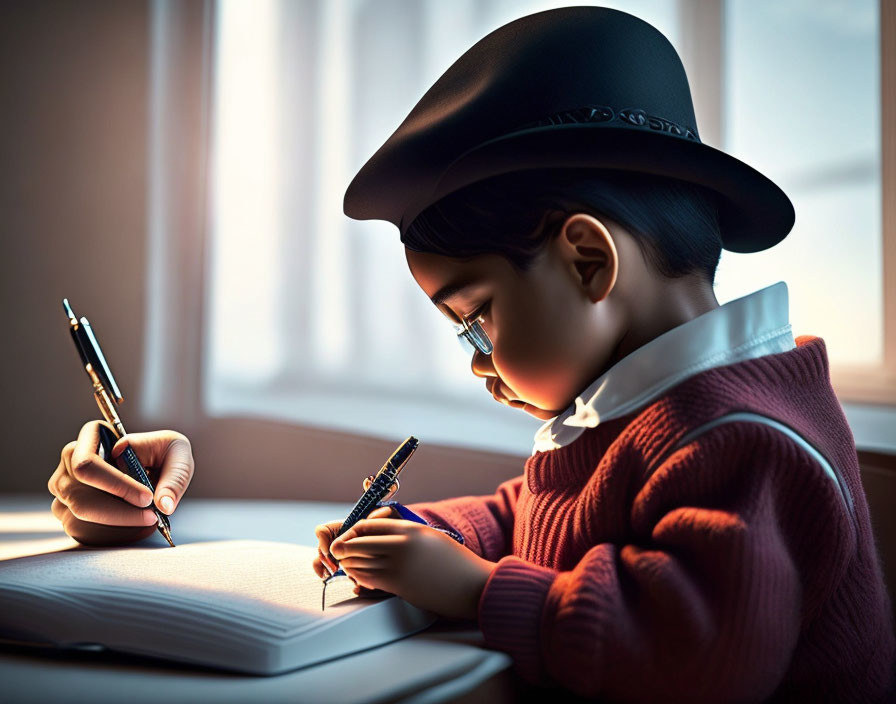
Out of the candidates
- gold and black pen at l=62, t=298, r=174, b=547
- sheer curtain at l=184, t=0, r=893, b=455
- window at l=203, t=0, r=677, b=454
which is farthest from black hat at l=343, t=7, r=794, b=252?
window at l=203, t=0, r=677, b=454

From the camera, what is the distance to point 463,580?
2.07ft

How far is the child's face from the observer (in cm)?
70

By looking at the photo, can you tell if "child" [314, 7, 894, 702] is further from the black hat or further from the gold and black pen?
the gold and black pen

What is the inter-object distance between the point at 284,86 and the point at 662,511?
1.07 meters

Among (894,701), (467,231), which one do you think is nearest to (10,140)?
(467,231)

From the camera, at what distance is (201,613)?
576mm

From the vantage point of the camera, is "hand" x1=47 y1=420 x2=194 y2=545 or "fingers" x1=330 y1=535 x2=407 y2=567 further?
"hand" x1=47 y1=420 x2=194 y2=545

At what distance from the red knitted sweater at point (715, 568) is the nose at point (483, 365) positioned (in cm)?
14

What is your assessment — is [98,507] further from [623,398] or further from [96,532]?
[623,398]

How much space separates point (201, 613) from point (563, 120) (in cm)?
45

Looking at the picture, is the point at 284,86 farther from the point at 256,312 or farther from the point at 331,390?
the point at 331,390

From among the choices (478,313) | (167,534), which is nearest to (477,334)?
(478,313)

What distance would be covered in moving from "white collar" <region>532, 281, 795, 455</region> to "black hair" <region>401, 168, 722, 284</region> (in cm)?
7

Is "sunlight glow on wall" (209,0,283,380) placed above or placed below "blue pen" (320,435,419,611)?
above
